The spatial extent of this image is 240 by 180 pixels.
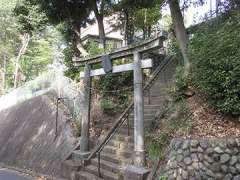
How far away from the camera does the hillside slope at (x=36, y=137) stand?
432 inches

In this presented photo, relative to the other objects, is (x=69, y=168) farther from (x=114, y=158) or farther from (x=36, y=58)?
(x=36, y=58)

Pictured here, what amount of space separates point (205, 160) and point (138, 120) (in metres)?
2.15

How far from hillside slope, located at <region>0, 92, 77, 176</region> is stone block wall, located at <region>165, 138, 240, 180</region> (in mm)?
4961

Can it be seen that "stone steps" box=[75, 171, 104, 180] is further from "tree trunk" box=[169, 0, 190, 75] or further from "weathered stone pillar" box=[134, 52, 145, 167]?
"tree trunk" box=[169, 0, 190, 75]

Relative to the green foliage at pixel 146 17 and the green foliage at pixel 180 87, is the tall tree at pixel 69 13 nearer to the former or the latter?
the green foliage at pixel 146 17

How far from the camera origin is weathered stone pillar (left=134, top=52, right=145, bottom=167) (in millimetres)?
7527

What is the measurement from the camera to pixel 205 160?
623 centimetres

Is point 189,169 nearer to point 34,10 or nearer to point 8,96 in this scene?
point 34,10

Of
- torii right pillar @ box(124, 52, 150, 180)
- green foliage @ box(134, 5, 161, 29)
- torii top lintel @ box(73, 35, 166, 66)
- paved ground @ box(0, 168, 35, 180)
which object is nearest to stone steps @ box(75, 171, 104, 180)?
torii right pillar @ box(124, 52, 150, 180)

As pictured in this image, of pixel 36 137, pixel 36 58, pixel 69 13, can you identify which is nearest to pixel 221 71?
pixel 36 137

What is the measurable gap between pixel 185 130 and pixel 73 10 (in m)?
11.6

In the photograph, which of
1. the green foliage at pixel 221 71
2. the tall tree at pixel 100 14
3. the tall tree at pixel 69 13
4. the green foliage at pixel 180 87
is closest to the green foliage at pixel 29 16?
the tall tree at pixel 69 13

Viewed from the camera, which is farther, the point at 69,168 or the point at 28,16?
the point at 28,16

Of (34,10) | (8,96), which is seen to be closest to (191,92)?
(34,10)
